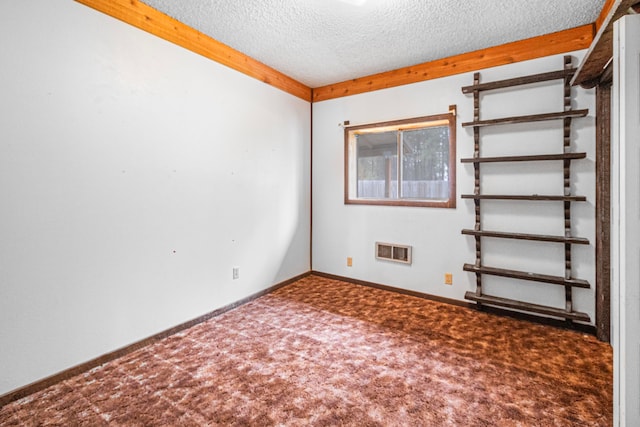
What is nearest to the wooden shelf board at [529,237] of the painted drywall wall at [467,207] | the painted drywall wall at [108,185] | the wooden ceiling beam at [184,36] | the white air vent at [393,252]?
the painted drywall wall at [467,207]

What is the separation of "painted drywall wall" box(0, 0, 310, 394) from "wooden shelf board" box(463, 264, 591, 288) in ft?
7.77

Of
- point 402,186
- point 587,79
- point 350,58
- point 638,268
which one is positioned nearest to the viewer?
point 638,268

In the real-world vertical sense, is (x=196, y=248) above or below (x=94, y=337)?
above

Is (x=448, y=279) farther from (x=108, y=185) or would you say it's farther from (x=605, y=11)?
(x=108, y=185)

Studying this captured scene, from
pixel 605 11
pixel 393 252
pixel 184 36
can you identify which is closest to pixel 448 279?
pixel 393 252

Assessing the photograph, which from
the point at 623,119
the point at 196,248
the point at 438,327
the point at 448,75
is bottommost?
the point at 438,327

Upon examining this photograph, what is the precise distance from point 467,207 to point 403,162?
36.7 inches

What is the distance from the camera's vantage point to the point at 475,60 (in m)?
3.10

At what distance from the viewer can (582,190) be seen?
2.67 metres

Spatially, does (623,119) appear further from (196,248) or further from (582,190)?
(196,248)

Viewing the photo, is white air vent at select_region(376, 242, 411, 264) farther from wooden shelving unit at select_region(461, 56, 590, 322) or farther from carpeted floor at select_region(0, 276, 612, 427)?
carpeted floor at select_region(0, 276, 612, 427)

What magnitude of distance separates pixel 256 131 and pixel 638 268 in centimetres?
315

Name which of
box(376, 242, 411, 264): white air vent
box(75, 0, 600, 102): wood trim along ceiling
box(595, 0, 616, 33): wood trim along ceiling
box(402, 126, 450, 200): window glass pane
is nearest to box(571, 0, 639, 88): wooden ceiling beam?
box(595, 0, 616, 33): wood trim along ceiling

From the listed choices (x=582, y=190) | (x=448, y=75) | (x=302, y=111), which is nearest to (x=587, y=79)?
(x=582, y=190)
